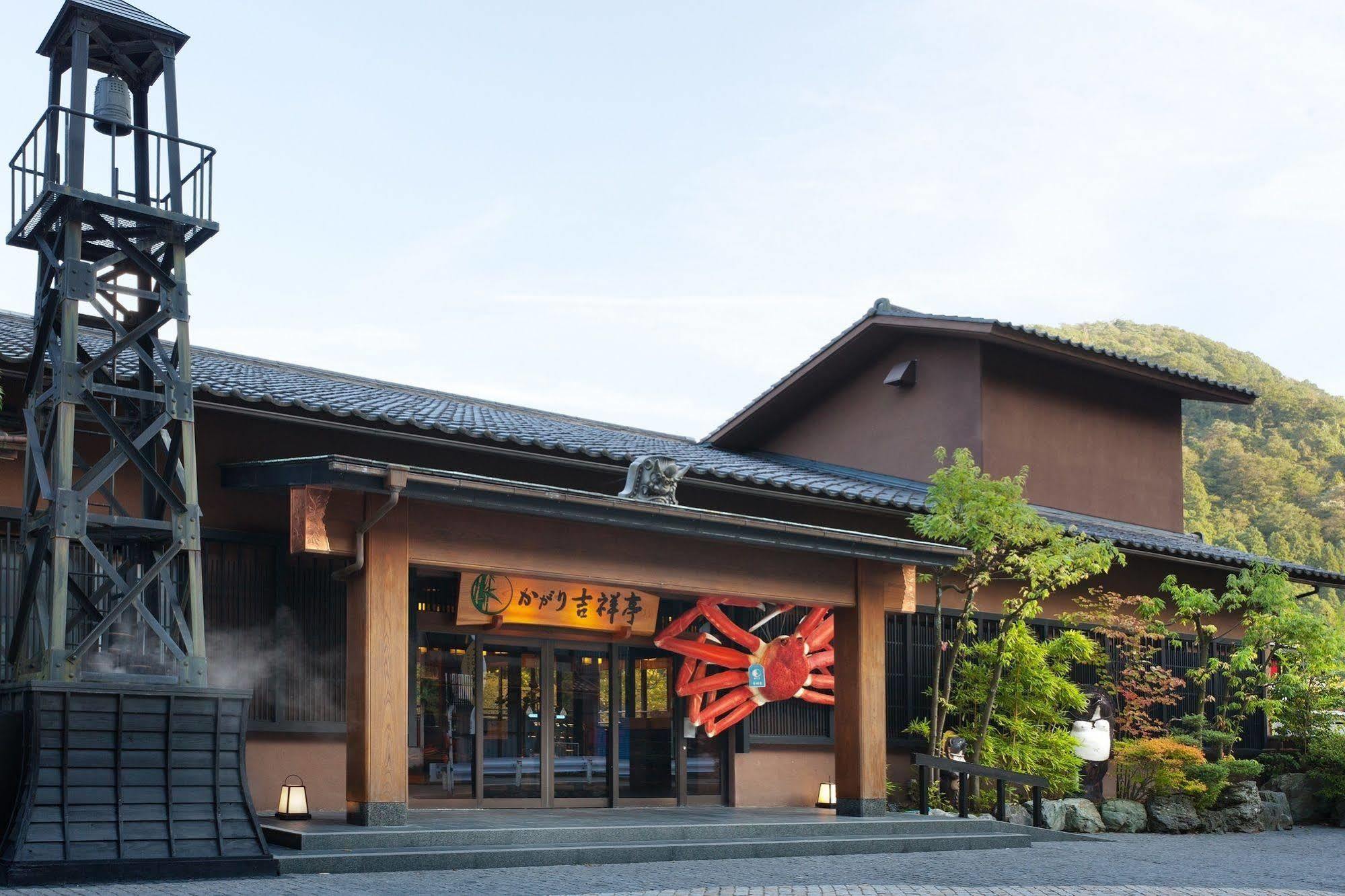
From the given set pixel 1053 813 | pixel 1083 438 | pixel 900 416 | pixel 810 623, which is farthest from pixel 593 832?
pixel 1083 438

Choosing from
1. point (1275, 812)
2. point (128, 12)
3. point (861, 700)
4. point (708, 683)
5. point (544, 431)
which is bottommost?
point (1275, 812)

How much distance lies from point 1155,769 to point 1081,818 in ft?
5.72

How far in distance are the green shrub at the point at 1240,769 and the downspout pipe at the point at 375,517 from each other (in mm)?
11472

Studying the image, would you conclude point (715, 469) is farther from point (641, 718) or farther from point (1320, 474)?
point (1320, 474)

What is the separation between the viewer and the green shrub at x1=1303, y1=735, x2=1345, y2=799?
18.3m

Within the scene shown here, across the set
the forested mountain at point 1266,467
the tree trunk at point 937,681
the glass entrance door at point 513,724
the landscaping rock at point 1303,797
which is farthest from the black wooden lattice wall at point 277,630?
the forested mountain at point 1266,467

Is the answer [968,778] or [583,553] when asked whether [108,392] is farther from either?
[968,778]

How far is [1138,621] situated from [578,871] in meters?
10.5

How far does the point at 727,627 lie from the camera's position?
14.1 m

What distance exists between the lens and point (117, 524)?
361 inches

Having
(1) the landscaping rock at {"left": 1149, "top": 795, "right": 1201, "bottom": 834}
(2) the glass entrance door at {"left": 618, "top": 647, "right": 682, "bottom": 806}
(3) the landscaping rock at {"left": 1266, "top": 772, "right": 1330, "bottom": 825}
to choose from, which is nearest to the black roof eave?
(2) the glass entrance door at {"left": 618, "top": 647, "right": 682, "bottom": 806}

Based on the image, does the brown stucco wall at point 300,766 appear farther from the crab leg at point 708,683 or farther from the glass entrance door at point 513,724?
the crab leg at point 708,683

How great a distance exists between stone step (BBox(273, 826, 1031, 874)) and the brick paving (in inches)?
4.4

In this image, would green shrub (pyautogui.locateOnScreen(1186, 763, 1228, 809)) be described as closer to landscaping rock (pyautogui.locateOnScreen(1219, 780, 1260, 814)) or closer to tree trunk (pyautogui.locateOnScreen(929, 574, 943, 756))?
landscaping rock (pyautogui.locateOnScreen(1219, 780, 1260, 814))
